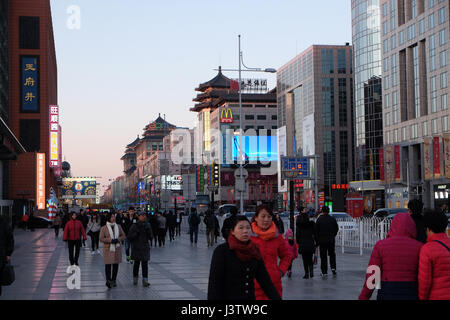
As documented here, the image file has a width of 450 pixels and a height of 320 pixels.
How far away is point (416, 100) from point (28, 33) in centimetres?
4419

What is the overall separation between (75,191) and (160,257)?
407ft

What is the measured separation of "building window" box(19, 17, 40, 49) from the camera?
245 ft

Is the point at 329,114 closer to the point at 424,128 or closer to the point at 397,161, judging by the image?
the point at 397,161

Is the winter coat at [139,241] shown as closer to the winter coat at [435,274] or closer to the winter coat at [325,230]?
the winter coat at [325,230]

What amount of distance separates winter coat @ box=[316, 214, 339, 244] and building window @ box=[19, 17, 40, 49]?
63.0 meters

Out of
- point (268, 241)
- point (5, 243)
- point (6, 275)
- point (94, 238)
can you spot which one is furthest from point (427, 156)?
point (268, 241)

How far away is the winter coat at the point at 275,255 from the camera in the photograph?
788 centimetres

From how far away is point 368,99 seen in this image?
322 ft

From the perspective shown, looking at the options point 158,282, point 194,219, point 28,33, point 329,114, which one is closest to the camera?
point 158,282

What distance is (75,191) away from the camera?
14662 cm

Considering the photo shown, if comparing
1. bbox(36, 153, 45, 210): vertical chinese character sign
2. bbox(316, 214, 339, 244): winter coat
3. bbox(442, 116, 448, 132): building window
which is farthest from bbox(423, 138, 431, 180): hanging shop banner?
bbox(316, 214, 339, 244): winter coat

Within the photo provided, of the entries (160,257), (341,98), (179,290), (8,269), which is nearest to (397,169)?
(341,98)

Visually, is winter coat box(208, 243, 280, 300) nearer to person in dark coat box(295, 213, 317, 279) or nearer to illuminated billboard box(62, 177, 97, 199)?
person in dark coat box(295, 213, 317, 279)
